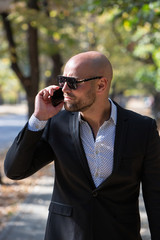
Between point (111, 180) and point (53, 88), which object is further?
point (53, 88)

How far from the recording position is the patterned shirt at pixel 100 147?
2.28 meters

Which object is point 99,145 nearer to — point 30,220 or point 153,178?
point 153,178

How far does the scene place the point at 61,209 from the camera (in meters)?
2.31

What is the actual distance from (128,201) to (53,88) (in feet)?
2.60

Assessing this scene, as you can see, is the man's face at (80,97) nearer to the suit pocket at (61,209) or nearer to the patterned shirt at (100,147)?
the patterned shirt at (100,147)

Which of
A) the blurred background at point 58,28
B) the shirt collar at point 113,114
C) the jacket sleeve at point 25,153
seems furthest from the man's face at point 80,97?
the blurred background at point 58,28

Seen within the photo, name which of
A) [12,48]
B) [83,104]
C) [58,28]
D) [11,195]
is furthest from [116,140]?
[12,48]

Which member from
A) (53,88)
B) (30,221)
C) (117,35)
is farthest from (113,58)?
(53,88)

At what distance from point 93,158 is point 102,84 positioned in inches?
17.1

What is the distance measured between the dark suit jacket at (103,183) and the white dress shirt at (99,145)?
→ 5cm

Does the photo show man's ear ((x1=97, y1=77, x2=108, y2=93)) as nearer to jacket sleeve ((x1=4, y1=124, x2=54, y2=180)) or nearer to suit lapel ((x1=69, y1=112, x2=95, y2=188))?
suit lapel ((x1=69, y1=112, x2=95, y2=188))

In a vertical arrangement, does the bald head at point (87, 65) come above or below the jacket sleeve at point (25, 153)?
above

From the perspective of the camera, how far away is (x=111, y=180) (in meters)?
2.22

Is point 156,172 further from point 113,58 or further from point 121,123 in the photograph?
point 113,58
